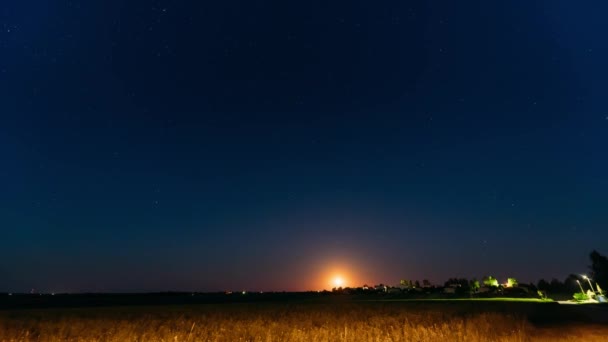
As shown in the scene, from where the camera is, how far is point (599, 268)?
363ft

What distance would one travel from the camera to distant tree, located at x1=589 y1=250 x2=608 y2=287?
348 feet

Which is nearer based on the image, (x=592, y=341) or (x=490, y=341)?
(x=490, y=341)

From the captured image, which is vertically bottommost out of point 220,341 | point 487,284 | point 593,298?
point 220,341

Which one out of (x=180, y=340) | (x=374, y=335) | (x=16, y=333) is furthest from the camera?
(x=16, y=333)

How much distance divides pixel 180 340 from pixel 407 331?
23.4 ft

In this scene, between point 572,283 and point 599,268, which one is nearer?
point 599,268

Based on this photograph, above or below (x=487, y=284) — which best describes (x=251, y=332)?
below

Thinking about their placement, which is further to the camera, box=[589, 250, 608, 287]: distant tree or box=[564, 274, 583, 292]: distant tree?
box=[564, 274, 583, 292]: distant tree

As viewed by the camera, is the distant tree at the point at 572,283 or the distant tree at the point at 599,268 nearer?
the distant tree at the point at 599,268

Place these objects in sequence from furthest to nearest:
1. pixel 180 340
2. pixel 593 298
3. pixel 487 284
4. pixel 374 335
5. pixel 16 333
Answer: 1. pixel 487 284
2. pixel 593 298
3. pixel 16 333
4. pixel 374 335
5. pixel 180 340

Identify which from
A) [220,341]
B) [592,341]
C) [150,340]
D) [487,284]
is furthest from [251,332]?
[487,284]

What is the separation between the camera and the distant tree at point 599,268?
106 m

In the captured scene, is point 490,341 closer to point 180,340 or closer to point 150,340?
point 180,340

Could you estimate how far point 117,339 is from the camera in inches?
531
